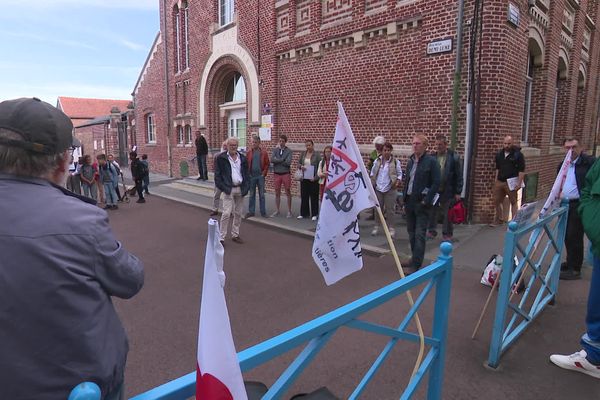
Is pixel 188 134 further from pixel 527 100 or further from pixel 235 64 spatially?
pixel 527 100

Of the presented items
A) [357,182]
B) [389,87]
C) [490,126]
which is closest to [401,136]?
[389,87]

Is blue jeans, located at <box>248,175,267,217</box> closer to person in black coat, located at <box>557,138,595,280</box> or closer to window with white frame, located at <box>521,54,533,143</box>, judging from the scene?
person in black coat, located at <box>557,138,595,280</box>

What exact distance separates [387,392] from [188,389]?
7.29ft

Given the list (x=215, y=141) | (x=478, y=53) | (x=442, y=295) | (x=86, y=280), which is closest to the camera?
(x=86, y=280)

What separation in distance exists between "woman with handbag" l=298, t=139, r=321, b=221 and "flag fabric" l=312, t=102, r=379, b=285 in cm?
630

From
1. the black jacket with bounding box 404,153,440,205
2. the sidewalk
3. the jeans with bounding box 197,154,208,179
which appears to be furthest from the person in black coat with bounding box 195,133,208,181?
the black jacket with bounding box 404,153,440,205

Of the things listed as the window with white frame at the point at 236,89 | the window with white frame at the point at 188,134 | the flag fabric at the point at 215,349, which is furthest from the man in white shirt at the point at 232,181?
Result: the window with white frame at the point at 188,134

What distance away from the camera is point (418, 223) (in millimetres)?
5539

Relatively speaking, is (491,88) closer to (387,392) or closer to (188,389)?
(387,392)

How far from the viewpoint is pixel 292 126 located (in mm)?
12352

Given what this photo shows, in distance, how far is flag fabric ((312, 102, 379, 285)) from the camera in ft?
8.65

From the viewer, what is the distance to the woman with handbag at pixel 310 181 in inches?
360

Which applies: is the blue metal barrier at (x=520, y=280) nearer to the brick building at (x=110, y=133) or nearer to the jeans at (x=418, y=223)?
the jeans at (x=418, y=223)

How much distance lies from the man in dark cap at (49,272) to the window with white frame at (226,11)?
14.8 metres
